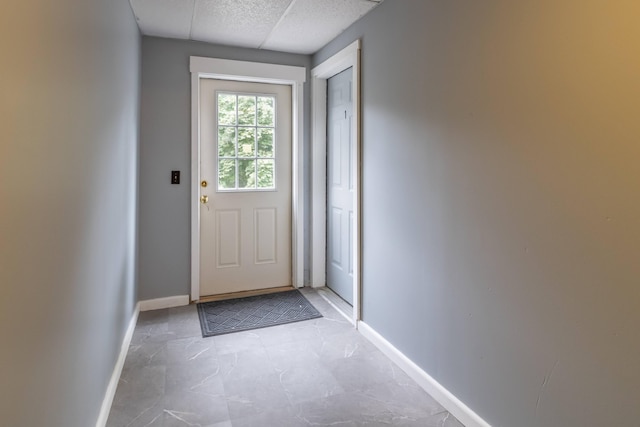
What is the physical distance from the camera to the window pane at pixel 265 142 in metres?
3.53

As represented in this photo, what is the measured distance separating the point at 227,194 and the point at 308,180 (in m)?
0.73

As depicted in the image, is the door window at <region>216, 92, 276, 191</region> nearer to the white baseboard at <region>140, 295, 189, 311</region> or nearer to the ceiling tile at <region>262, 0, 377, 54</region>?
the ceiling tile at <region>262, 0, 377, 54</region>

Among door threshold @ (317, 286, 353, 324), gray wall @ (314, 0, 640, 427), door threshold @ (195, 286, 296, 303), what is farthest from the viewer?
door threshold @ (195, 286, 296, 303)

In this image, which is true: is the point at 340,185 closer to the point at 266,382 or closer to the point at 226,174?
the point at 226,174

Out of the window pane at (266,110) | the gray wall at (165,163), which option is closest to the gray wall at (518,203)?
the window pane at (266,110)

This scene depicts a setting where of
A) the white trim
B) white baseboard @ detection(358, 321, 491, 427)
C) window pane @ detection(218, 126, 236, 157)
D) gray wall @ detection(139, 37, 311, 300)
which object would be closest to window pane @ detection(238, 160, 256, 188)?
window pane @ detection(218, 126, 236, 157)

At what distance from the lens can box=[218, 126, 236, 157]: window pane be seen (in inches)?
134

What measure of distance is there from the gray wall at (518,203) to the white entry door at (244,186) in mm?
1467

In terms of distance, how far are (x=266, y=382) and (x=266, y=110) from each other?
7.62ft

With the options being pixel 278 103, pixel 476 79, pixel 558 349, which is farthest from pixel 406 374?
pixel 278 103

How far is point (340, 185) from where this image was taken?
334 centimetres

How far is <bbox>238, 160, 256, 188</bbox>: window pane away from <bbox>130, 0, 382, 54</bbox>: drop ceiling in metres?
0.97

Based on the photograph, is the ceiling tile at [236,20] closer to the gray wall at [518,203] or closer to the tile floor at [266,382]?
the gray wall at [518,203]

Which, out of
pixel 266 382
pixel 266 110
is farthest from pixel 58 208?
pixel 266 110
